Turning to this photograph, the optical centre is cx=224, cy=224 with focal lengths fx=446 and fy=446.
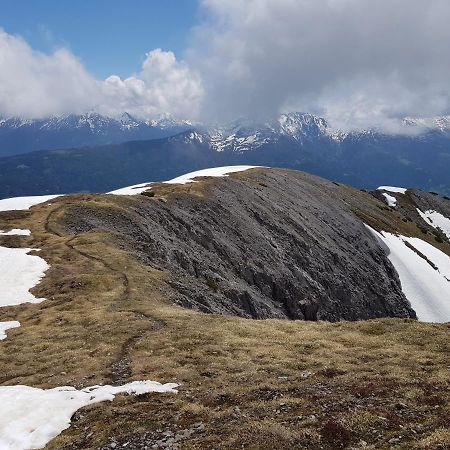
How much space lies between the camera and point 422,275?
112312 mm

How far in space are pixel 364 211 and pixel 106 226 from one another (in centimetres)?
9870

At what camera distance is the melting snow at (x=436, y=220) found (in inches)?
6885

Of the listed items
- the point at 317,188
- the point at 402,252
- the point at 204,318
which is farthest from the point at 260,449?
the point at 317,188

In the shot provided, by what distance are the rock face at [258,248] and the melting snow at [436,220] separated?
6822 centimetres

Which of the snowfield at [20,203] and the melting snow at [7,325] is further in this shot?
the snowfield at [20,203]

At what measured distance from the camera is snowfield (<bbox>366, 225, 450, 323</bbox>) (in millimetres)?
100769

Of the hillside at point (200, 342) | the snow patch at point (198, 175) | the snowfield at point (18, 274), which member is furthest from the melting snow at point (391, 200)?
the snowfield at point (18, 274)

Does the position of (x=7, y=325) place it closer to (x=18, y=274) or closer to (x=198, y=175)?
(x=18, y=274)

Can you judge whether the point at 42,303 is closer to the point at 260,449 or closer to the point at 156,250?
the point at 156,250

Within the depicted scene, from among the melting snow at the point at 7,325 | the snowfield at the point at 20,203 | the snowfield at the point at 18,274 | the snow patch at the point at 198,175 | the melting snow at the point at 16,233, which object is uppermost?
the snow patch at the point at 198,175

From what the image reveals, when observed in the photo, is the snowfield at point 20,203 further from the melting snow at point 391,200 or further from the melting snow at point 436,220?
the melting snow at point 436,220

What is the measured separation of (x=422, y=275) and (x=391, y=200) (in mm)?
76159

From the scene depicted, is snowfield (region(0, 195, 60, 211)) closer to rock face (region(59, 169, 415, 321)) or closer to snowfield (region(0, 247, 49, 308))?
rock face (region(59, 169, 415, 321))

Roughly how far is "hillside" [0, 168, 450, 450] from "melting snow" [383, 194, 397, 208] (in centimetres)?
10516
